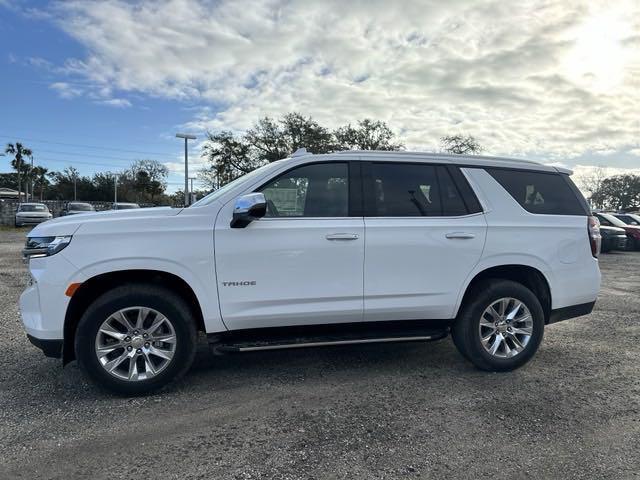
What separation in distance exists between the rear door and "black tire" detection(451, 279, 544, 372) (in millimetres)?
179

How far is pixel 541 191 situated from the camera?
13.9ft

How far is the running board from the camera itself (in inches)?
134

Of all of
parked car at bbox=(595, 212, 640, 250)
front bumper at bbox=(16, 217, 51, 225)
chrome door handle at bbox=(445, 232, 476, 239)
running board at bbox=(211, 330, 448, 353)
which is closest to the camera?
running board at bbox=(211, 330, 448, 353)

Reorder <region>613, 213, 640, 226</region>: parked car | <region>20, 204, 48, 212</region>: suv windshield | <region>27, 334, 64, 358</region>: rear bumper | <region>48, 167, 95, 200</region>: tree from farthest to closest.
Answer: <region>48, 167, 95, 200</region>: tree, <region>20, 204, 48, 212</region>: suv windshield, <region>613, 213, 640, 226</region>: parked car, <region>27, 334, 64, 358</region>: rear bumper

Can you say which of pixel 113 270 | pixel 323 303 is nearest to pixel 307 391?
pixel 323 303

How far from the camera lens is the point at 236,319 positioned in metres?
3.51

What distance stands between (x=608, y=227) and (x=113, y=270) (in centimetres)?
1805

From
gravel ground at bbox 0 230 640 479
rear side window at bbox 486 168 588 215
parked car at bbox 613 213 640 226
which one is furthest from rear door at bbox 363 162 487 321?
parked car at bbox 613 213 640 226

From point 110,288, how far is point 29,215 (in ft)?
90.2

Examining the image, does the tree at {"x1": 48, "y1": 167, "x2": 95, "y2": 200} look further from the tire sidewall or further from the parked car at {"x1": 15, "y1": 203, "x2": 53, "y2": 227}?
the tire sidewall

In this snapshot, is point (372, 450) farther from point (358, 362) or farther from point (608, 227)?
point (608, 227)

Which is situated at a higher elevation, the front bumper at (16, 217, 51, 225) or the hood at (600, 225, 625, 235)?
the front bumper at (16, 217, 51, 225)

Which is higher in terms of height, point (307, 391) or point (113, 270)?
point (113, 270)

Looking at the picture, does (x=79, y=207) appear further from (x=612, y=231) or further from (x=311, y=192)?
(x=612, y=231)
